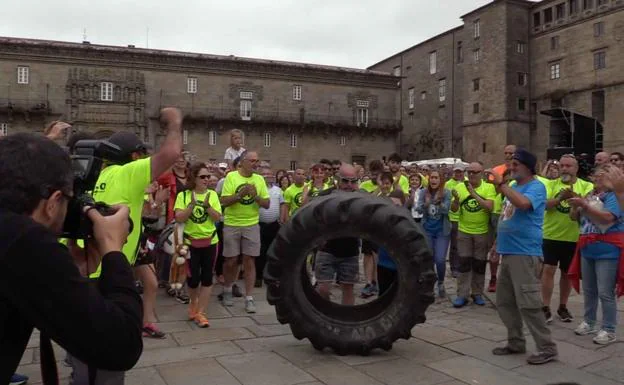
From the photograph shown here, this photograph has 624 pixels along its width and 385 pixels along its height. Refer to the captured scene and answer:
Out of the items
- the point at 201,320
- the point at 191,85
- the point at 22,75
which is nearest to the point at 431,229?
the point at 201,320

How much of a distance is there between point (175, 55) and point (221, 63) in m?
3.50

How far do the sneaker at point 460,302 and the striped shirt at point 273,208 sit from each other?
10.3 ft

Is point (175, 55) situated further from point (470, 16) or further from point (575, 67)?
point (575, 67)

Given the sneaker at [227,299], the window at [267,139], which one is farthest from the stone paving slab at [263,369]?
the window at [267,139]

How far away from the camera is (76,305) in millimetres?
1486

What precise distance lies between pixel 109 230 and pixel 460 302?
606cm

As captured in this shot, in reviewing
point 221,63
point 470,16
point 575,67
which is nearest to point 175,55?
point 221,63

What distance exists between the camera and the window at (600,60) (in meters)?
37.9

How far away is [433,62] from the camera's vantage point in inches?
1999

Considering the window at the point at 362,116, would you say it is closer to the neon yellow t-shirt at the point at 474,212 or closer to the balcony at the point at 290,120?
the balcony at the point at 290,120

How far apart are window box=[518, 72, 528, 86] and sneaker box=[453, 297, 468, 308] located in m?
39.9

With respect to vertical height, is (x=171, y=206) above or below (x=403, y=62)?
below

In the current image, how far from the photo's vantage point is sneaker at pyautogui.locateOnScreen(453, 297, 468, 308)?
704 cm

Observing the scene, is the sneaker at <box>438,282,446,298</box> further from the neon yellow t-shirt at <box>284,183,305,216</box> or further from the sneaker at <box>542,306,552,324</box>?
the neon yellow t-shirt at <box>284,183,305,216</box>
